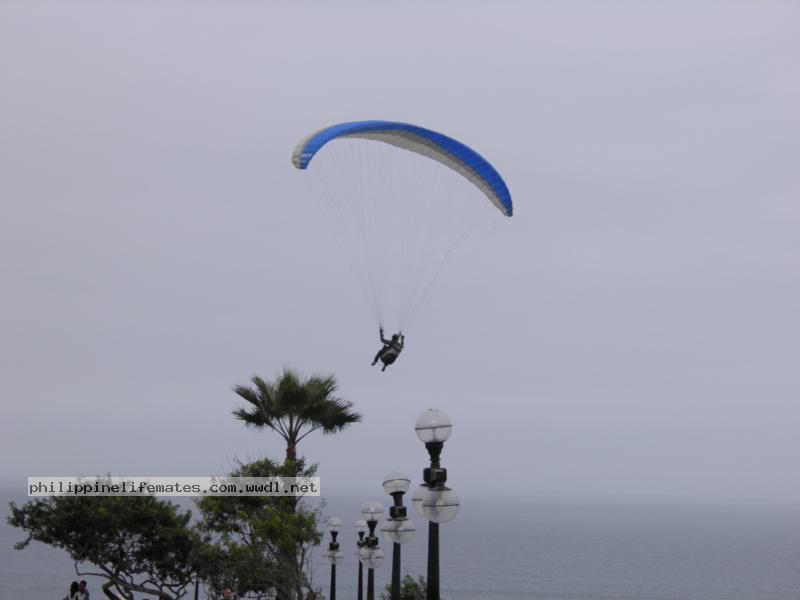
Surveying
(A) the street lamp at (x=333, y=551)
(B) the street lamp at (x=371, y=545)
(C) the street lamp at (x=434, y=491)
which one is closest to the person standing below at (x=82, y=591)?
(A) the street lamp at (x=333, y=551)

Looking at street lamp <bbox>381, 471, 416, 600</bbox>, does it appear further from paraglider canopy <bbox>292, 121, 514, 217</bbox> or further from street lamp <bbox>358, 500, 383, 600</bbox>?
paraglider canopy <bbox>292, 121, 514, 217</bbox>

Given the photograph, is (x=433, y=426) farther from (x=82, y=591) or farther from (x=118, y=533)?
(x=118, y=533)

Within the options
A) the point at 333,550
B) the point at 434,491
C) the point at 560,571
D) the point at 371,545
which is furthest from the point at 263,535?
the point at 560,571

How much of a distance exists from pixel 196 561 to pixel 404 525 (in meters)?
12.1

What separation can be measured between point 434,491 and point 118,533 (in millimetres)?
16199

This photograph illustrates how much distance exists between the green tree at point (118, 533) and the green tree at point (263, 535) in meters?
0.99

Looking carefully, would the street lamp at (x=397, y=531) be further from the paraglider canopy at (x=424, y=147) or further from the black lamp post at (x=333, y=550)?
the paraglider canopy at (x=424, y=147)

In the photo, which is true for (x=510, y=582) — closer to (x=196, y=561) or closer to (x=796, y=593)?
(x=796, y=593)

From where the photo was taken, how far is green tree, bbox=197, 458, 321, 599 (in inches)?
790

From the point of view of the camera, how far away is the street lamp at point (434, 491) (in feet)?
30.4

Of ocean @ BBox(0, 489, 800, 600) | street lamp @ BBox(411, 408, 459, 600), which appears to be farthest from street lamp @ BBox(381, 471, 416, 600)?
ocean @ BBox(0, 489, 800, 600)

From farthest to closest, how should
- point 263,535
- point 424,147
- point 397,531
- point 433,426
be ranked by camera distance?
point 424,147 → point 263,535 → point 397,531 → point 433,426

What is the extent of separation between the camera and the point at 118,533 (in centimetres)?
2333

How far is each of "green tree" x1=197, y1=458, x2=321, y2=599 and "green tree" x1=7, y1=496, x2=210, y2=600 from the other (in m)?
0.99
